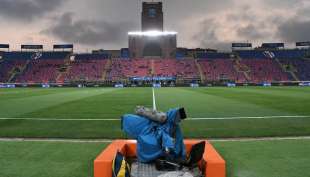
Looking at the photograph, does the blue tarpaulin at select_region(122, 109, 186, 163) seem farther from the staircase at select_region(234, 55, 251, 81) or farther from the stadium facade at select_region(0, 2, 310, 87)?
the staircase at select_region(234, 55, 251, 81)

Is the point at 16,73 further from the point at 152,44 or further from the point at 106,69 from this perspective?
the point at 152,44

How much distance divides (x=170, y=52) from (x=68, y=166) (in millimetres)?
98742

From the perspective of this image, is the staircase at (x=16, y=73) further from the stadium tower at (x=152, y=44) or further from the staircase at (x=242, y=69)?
the staircase at (x=242, y=69)

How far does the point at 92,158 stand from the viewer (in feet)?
26.7

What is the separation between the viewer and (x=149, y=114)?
649 centimetres

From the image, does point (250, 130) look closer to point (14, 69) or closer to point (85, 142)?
point (85, 142)

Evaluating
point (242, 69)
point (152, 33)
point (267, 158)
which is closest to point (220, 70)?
point (242, 69)

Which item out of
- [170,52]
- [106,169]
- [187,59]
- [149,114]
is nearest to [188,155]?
[149,114]

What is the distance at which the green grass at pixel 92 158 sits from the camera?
686cm

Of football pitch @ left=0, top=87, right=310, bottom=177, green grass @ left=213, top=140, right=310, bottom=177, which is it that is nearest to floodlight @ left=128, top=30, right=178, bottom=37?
football pitch @ left=0, top=87, right=310, bottom=177

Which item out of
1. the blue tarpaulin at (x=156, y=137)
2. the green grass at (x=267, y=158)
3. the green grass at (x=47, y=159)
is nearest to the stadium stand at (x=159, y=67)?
the green grass at (x=267, y=158)

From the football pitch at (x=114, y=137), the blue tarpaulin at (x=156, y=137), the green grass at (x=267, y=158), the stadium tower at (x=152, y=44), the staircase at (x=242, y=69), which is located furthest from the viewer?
the stadium tower at (x=152, y=44)

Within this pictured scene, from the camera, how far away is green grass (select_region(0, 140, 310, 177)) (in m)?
6.86

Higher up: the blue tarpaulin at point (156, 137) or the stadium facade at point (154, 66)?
the stadium facade at point (154, 66)
